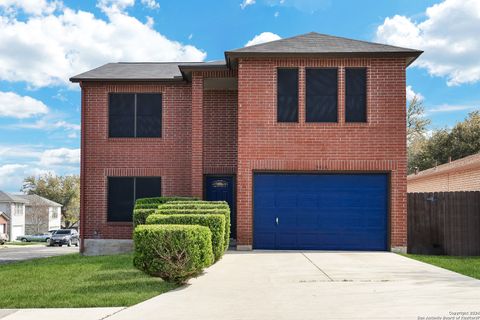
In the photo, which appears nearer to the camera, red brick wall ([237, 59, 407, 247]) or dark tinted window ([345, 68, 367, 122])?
red brick wall ([237, 59, 407, 247])

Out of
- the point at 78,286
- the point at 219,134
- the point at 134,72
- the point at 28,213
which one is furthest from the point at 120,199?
the point at 28,213

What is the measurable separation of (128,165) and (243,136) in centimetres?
497

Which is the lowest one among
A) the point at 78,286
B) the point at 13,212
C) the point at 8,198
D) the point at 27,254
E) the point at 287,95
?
the point at 27,254

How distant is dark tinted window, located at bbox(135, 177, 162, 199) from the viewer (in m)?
18.8

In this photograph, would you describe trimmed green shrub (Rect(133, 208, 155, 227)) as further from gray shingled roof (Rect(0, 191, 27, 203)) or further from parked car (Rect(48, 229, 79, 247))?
gray shingled roof (Rect(0, 191, 27, 203))

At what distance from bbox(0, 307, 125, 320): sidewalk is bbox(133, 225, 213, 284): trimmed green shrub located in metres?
1.69

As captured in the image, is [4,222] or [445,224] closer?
[445,224]

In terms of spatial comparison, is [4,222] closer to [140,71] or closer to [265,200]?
[140,71]

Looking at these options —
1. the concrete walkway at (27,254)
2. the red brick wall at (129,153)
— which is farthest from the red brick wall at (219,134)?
the concrete walkway at (27,254)

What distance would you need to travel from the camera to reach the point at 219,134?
61.0 ft

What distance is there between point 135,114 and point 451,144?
108ft

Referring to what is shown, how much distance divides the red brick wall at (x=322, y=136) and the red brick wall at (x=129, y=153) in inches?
133

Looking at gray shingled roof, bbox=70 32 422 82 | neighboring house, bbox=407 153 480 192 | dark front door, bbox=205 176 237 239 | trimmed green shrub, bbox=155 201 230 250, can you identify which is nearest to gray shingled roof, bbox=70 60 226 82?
gray shingled roof, bbox=70 32 422 82

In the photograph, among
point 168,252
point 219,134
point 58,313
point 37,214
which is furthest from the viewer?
point 37,214
